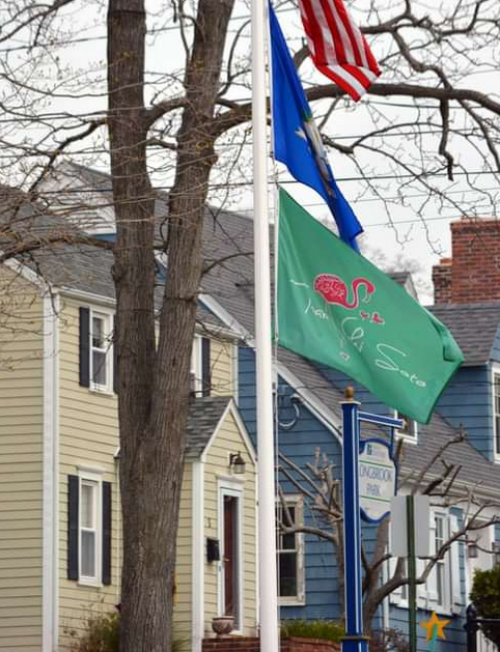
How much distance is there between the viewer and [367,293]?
13969 millimetres

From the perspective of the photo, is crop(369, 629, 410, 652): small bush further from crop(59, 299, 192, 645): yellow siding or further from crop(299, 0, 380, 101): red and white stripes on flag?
crop(299, 0, 380, 101): red and white stripes on flag

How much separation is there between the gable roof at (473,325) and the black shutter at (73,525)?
444 inches

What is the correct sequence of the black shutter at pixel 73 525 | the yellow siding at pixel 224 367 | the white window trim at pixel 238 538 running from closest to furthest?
1. the black shutter at pixel 73 525
2. the white window trim at pixel 238 538
3. the yellow siding at pixel 224 367

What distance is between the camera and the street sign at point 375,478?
15.0 m

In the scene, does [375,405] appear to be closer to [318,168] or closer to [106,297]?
[106,297]

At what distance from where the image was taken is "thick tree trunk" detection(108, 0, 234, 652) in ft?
56.7

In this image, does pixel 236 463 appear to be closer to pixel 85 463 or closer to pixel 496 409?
pixel 85 463

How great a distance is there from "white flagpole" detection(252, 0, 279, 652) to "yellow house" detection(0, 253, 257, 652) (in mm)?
14064

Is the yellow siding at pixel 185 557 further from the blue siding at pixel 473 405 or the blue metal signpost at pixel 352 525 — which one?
the blue metal signpost at pixel 352 525

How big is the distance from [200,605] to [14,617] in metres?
3.28

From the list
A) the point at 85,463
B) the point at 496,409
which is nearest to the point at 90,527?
the point at 85,463

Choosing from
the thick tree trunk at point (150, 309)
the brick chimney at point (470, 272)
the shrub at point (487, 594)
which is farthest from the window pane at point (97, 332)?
the thick tree trunk at point (150, 309)

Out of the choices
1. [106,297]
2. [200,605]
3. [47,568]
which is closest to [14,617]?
[47,568]

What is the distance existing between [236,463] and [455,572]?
644 centimetres
